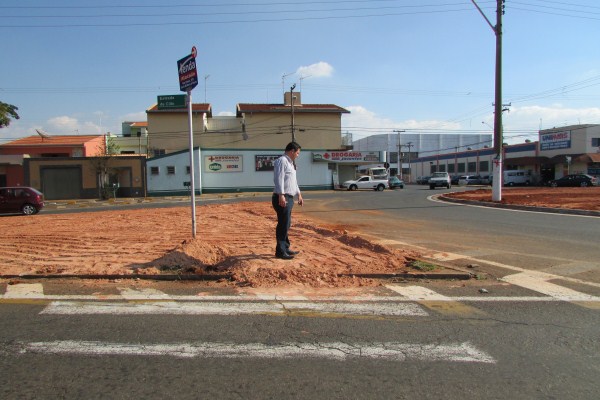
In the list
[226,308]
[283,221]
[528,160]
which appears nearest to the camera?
[226,308]

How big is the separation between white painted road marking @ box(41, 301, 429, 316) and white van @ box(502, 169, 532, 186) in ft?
179

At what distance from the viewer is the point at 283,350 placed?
3695 mm

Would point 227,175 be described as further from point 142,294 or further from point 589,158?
point 589,158

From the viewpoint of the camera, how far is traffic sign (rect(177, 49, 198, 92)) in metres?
8.23

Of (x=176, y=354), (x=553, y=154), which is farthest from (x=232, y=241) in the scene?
(x=553, y=154)

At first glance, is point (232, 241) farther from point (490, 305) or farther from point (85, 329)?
point (490, 305)

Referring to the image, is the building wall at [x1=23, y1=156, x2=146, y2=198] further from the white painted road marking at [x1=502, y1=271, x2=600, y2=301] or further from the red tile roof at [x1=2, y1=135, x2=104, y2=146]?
the white painted road marking at [x1=502, y1=271, x2=600, y2=301]

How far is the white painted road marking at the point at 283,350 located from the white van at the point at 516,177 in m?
55.5

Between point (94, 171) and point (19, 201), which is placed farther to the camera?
point (94, 171)

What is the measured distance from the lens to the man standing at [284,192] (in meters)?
6.64

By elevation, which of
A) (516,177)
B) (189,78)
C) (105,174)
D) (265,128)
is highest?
(265,128)

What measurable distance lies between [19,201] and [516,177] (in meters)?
52.2

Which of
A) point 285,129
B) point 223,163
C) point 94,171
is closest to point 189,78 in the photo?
point 94,171

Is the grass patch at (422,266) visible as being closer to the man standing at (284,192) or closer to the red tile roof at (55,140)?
the man standing at (284,192)
